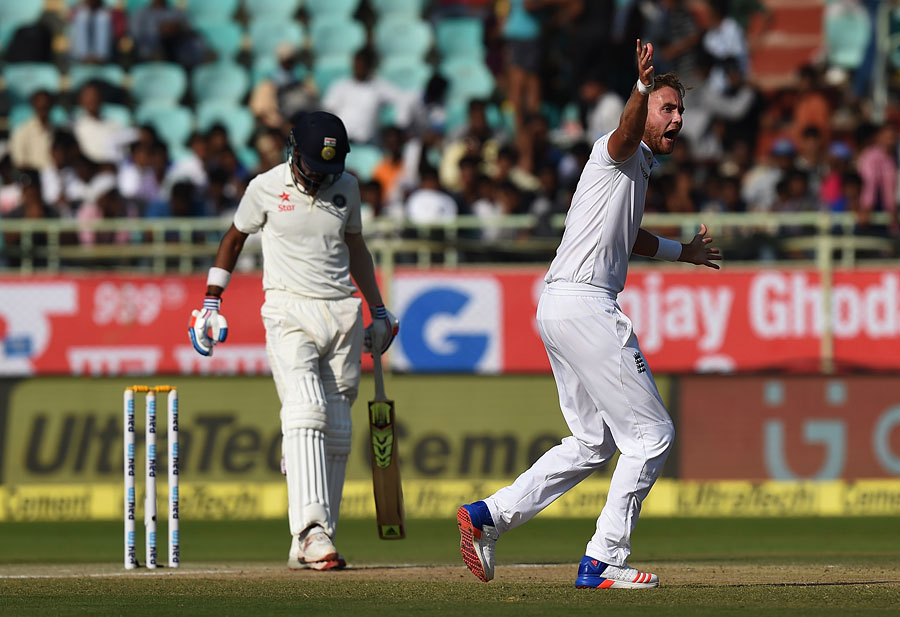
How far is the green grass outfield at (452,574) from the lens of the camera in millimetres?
6617

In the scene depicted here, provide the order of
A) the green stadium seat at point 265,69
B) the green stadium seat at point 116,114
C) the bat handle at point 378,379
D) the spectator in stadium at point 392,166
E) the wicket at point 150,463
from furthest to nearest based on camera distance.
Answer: the green stadium seat at point 265,69 → the green stadium seat at point 116,114 → the spectator in stadium at point 392,166 → the bat handle at point 378,379 → the wicket at point 150,463

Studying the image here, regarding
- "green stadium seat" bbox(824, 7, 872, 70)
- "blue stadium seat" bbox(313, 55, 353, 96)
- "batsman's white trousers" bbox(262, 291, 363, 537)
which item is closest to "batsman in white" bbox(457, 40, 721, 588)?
"batsman's white trousers" bbox(262, 291, 363, 537)

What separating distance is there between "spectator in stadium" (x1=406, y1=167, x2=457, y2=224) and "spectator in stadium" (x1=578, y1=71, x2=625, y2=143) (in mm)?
2240

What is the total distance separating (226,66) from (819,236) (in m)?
8.05

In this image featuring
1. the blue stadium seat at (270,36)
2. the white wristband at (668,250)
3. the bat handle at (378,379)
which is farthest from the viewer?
the blue stadium seat at (270,36)

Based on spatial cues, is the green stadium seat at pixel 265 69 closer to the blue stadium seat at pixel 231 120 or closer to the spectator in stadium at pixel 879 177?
the blue stadium seat at pixel 231 120

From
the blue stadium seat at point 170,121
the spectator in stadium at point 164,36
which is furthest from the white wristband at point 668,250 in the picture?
the spectator in stadium at point 164,36

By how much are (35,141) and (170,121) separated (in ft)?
5.85

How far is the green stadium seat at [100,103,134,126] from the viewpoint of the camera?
18391 mm

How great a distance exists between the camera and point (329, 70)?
19.8 metres

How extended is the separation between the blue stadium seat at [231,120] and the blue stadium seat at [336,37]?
1511mm

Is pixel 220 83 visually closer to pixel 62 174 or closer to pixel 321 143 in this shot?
pixel 62 174

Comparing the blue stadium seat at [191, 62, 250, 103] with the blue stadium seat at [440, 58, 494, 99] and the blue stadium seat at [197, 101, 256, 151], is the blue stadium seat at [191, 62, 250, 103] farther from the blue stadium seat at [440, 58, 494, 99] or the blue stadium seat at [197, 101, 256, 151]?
the blue stadium seat at [440, 58, 494, 99]

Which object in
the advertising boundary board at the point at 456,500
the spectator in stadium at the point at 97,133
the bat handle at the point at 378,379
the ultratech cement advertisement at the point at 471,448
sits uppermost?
the spectator in stadium at the point at 97,133
